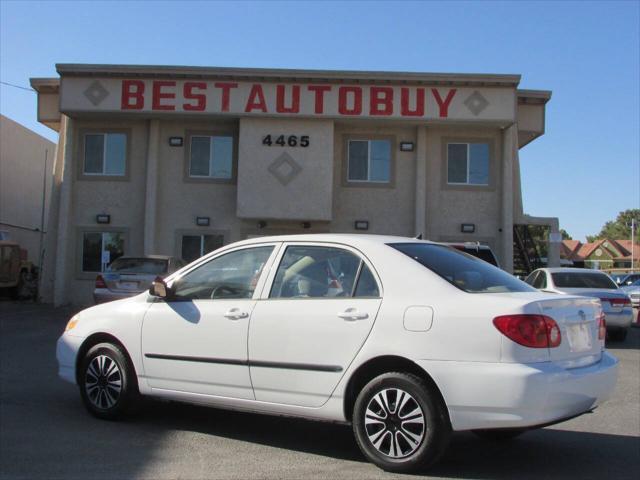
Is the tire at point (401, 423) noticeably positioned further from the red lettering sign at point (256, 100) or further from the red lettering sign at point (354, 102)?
the red lettering sign at point (256, 100)

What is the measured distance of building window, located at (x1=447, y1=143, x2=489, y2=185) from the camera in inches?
804

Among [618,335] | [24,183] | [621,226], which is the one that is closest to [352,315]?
[618,335]

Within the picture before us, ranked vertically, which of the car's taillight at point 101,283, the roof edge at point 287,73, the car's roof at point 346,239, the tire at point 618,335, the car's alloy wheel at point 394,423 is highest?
the roof edge at point 287,73

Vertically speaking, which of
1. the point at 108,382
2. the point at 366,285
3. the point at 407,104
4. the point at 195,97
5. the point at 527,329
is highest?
the point at 195,97

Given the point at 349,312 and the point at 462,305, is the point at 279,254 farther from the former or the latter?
the point at 462,305

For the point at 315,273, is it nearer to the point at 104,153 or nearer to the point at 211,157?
the point at 211,157

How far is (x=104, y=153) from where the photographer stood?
2097 centimetres

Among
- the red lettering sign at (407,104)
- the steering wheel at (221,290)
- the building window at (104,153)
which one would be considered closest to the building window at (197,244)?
the building window at (104,153)

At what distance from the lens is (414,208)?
66.3 feet

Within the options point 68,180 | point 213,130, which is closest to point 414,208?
point 213,130

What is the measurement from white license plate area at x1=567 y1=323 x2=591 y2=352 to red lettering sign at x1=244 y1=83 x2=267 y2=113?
15.6 meters

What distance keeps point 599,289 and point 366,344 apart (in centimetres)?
1077

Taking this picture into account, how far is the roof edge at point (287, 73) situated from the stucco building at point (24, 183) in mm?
14525

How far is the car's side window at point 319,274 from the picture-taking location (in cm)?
521
